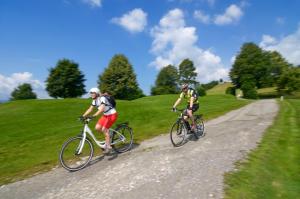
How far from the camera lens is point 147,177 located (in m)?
7.05

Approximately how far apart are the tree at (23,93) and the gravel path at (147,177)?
82182 mm

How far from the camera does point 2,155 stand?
12.3 m

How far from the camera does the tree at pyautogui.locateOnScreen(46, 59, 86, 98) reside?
218ft

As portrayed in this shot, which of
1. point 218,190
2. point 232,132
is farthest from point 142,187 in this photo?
point 232,132

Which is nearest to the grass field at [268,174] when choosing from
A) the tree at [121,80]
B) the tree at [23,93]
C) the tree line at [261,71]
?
the tree line at [261,71]

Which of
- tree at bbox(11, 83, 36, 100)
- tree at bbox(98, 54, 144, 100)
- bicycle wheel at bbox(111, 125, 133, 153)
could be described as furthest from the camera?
tree at bbox(11, 83, 36, 100)

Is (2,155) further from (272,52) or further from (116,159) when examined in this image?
(272,52)

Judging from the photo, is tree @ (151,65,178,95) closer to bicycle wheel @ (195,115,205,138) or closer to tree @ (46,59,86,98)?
tree @ (46,59,86,98)

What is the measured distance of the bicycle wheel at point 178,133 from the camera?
35.1ft

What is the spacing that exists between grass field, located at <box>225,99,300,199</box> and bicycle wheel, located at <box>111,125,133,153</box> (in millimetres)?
4448

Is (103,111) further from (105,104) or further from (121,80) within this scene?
(121,80)

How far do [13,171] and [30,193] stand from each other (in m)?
3.06

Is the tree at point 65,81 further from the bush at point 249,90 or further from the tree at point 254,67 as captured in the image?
the tree at point 254,67

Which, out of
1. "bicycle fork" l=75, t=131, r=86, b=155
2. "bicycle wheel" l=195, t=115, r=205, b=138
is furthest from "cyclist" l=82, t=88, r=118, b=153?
"bicycle wheel" l=195, t=115, r=205, b=138
